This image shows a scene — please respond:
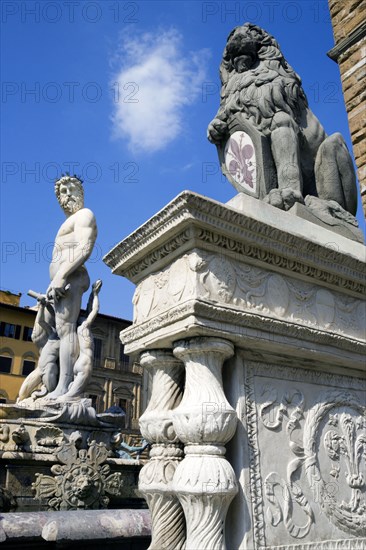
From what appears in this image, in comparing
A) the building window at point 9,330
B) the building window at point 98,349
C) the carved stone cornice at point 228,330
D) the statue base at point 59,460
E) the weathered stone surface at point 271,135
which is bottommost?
the statue base at point 59,460

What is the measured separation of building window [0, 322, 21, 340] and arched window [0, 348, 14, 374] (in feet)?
3.68

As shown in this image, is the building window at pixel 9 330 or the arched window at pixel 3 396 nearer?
the arched window at pixel 3 396

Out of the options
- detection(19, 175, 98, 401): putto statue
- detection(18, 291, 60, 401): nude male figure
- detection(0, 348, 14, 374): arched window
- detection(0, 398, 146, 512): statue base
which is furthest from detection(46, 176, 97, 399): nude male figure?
detection(0, 348, 14, 374): arched window

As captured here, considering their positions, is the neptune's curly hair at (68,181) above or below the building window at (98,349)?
below

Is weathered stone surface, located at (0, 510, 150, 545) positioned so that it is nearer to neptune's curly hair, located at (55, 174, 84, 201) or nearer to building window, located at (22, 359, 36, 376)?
neptune's curly hair, located at (55, 174, 84, 201)

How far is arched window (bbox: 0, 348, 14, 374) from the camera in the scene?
1396 inches

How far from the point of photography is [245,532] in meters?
2.04

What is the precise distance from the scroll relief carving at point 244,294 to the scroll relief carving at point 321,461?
1.29ft

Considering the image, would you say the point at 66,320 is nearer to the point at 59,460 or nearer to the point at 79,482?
the point at 59,460

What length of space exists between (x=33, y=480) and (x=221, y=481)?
3287 mm

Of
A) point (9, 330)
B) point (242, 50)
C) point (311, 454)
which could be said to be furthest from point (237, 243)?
point (9, 330)

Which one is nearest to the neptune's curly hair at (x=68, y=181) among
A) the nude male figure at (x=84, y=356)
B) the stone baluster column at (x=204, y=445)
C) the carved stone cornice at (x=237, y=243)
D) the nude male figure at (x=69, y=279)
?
the nude male figure at (x=69, y=279)

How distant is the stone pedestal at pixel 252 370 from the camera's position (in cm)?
205

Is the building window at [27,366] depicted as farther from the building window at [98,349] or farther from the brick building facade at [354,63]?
the brick building facade at [354,63]
